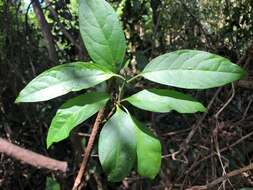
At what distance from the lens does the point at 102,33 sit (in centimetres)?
72

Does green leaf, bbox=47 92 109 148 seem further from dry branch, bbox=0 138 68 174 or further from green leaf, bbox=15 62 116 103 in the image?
dry branch, bbox=0 138 68 174

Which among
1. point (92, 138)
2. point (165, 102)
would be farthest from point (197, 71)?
point (92, 138)

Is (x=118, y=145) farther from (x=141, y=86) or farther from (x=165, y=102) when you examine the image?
(x=141, y=86)

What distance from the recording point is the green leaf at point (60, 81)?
707 mm

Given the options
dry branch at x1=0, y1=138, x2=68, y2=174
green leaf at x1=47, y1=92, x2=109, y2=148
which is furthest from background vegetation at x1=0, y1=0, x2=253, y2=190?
green leaf at x1=47, y1=92, x2=109, y2=148

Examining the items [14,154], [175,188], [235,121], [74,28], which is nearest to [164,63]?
[14,154]

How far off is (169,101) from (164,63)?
5 cm

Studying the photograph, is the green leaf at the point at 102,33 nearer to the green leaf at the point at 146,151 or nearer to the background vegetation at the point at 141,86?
the green leaf at the point at 146,151

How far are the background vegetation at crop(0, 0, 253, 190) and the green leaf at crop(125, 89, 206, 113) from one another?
17.9 inches

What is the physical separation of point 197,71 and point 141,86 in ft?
2.91

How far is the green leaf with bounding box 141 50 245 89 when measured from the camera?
2.24 ft

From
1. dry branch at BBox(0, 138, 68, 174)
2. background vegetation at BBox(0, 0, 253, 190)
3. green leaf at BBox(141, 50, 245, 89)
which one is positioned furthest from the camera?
background vegetation at BBox(0, 0, 253, 190)

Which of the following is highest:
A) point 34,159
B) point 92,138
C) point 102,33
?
point 102,33

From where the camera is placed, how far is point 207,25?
2824mm
